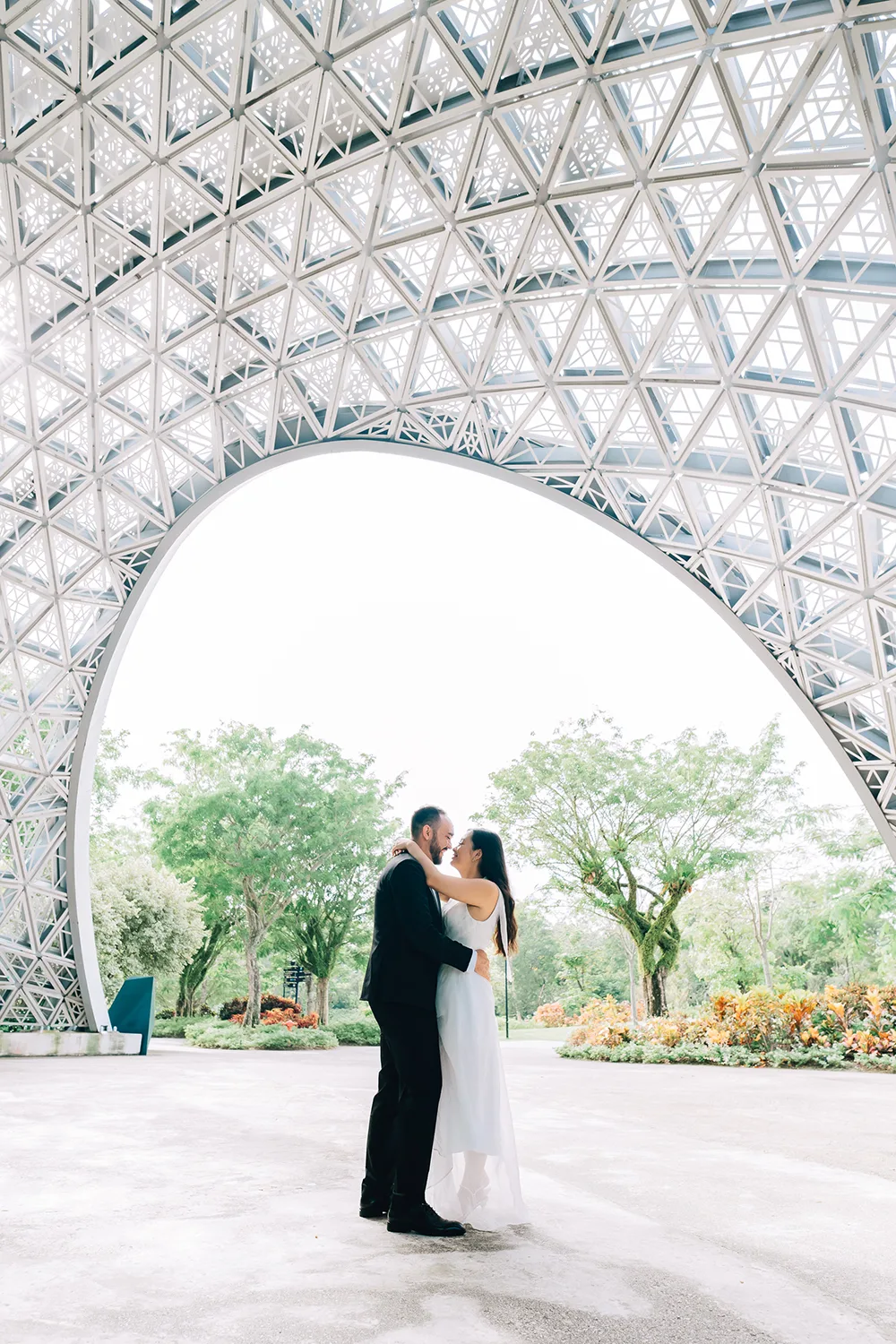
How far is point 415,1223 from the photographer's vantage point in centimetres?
514

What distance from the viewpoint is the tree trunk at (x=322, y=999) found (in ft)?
122

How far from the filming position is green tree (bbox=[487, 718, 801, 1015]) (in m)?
31.2

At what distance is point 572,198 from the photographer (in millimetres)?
15344

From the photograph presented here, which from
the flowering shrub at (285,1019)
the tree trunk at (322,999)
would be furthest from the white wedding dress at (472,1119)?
the tree trunk at (322,999)

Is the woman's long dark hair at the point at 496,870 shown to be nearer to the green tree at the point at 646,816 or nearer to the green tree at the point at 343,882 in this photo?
the green tree at the point at 646,816

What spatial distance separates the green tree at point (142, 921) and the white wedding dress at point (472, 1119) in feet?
89.5

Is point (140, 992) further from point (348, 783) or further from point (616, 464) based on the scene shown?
point (616, 464)

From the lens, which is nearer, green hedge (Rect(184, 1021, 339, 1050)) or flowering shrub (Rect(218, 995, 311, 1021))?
green hedge (Rect(184, 1021, 339, 1050))

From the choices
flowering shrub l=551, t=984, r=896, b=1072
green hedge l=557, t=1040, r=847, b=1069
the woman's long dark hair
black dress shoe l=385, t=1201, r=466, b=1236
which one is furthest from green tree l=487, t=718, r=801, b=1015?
black dress shoe l=385, t=1201, r=466, b=1236

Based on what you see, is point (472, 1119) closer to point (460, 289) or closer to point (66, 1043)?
point (460, 289)

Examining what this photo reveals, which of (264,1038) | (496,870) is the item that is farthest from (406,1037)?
(264,1038)

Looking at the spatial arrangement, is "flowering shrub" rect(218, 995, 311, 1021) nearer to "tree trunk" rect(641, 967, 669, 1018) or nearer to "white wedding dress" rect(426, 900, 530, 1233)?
"tree trunk" rect(641, 967, 669, 1018)

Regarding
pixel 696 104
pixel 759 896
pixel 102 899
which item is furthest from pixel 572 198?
→ pixel 759 896

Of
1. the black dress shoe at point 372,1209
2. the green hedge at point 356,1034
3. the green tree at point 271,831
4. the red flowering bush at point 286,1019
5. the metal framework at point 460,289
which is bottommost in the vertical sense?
the green hedge at point 356,1034
